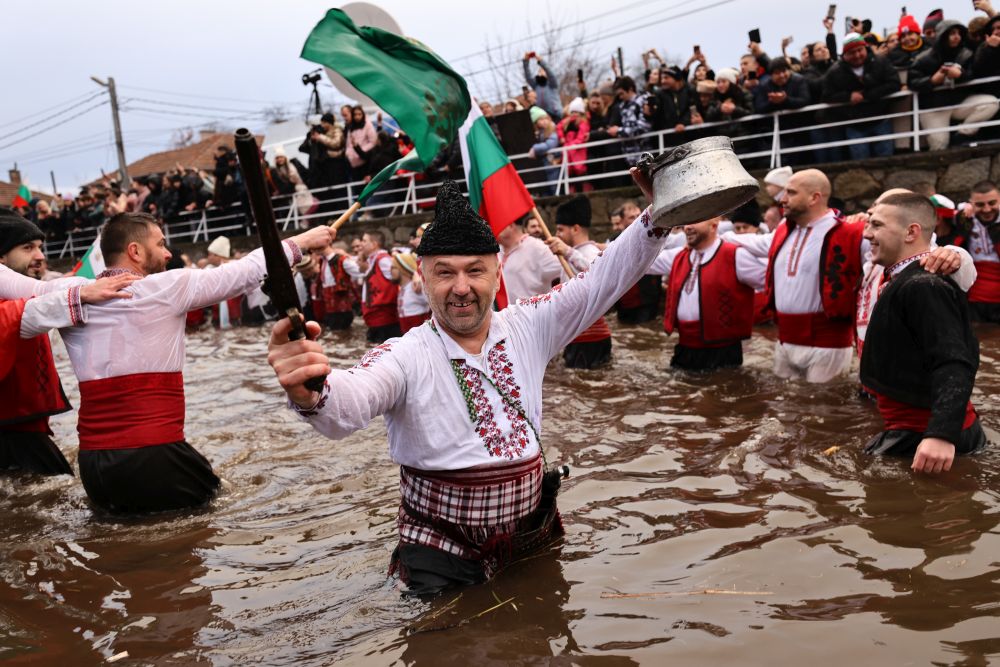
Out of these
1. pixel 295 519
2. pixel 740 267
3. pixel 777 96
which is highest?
pixel 777 96

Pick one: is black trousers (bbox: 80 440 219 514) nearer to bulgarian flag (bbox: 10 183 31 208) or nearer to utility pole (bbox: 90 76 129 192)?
bulgarian flag (bbox: 10 183 31 208)

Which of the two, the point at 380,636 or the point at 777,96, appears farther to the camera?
the point at 777,96

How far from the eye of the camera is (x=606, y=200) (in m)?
14.2

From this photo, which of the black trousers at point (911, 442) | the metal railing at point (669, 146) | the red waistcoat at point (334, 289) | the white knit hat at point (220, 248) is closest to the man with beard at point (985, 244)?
the metal railing at point (669, 146)

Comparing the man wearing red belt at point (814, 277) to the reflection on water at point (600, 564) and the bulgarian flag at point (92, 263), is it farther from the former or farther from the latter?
the bulgarian flag at point (92, 263)

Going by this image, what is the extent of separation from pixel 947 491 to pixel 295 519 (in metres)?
3.49

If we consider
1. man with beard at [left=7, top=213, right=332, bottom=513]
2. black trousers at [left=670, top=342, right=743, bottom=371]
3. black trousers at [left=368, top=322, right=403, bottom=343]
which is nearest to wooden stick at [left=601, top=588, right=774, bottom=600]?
man with beard at [left=7, top=213, right=332, bottom=513]

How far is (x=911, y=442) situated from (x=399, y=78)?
340 centimetres

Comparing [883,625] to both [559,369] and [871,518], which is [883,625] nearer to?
[871,518]

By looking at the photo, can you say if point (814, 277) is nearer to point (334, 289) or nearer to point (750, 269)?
point (750, 269)

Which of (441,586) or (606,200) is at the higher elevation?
(606,200)

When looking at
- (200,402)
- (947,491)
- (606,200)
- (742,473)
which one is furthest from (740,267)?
(606,200)

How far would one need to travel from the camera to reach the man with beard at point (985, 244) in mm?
9273

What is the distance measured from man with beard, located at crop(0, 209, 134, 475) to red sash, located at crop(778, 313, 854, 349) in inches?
197
